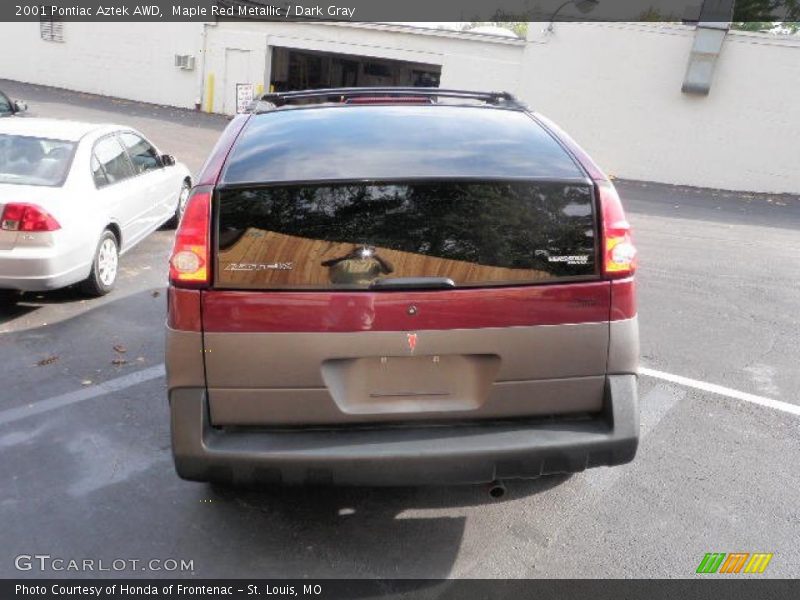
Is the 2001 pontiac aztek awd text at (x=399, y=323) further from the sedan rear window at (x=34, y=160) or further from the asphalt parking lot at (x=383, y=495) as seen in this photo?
the sedan rear window at (x=34, y=160)

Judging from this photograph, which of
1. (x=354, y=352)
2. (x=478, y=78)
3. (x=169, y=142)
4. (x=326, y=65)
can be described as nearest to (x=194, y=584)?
(x=354, y=352)

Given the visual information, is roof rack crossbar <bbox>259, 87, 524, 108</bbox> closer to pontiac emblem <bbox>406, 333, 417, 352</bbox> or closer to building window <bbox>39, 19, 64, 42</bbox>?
pontiac emblem <bbox>406, 333, 417, 352</bbox>

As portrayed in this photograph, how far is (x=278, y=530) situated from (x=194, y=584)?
46 cm

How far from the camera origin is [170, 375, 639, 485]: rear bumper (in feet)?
8.68

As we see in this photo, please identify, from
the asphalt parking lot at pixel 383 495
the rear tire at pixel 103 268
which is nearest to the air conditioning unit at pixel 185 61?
the rear tire at pixel 103 268

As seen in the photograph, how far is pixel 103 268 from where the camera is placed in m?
6.22

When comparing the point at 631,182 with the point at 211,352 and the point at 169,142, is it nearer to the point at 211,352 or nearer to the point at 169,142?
the point at 169,142

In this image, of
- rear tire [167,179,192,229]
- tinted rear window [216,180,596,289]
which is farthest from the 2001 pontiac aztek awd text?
rear tire [167,179,192,229]

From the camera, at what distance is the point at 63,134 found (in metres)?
6.41

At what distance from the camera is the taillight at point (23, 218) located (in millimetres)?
5305

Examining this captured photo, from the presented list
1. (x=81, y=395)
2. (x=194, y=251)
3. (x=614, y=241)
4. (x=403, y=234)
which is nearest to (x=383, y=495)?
(x=403, y=234)

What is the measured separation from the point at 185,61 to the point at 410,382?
25346mm
